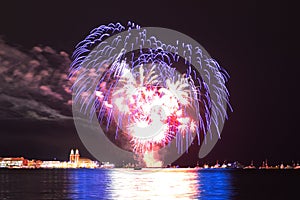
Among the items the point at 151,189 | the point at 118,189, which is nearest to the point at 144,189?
the point at 151,189

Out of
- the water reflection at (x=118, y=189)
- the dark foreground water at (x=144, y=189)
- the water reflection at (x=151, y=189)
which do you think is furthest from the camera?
the dark foreground water at (x=144, y=189)

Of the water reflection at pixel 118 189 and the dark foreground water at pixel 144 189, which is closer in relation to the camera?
the water reflection at pixel 118 189

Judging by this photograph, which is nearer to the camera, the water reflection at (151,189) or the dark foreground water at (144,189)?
the water reflection at (151,189)

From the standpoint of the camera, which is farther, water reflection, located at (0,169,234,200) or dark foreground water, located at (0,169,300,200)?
dark foreground water, located at (0,169,300,200)

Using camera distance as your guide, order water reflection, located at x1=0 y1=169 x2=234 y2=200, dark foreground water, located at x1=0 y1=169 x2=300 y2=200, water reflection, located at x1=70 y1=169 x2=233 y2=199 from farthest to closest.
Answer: dark foreground water, located at x1=0 y1=169 x2=300 y2=200, water reflection, located at x1=0 y1=169 x2=234 y2=200, water reflection, located at x1=70 y1=169 x2=233 y2=199

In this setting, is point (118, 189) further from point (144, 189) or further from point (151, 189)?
point (151, 189)

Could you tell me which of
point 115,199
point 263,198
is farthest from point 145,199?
point 263,198

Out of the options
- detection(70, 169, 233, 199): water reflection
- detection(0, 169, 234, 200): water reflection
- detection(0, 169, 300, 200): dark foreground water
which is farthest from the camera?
detection(0, 169, 300, 200): dark foreground water

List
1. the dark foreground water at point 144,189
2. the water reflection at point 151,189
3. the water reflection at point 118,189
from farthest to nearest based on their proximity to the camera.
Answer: the dark foreground water at point 144,189, the water reflection at point 118,189, the water reflection at point 151,189

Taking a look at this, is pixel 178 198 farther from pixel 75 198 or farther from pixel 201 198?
pixel 75 198

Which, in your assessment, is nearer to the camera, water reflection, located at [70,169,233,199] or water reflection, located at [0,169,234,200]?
water reflection, located at [70,169,233,199]

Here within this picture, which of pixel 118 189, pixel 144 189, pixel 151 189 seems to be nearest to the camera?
pixel 151 189
